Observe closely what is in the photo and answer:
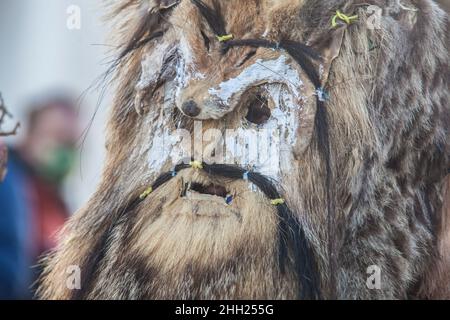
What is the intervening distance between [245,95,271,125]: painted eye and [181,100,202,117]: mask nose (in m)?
0.15

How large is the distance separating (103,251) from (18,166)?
1.35 ft

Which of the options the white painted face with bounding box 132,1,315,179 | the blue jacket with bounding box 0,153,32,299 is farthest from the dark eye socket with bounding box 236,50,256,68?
the blue jacket with bounding box 0,153,32,299

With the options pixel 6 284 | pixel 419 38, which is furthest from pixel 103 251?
pixel 419 38

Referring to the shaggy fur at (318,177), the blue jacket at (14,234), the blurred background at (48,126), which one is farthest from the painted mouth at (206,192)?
the blue jacket at (14,234)

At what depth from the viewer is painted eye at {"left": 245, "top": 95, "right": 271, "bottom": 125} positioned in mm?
1953

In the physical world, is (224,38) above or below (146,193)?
above

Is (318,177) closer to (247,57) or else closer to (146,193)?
(247,57)

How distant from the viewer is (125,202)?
203 centimetres

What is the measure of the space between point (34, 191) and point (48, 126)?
218 mm

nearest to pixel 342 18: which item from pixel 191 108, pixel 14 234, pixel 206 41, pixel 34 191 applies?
pixel 206 41

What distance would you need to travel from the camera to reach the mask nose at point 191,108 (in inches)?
76.5

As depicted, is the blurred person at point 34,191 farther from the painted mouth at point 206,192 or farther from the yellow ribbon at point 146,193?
the painted mouth at point 206,192

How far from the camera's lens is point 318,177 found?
193cm

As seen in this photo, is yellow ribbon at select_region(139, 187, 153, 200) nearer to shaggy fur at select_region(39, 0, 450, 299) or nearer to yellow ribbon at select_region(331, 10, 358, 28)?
shaggy fur at select_region(39, 0, 450, 299)
